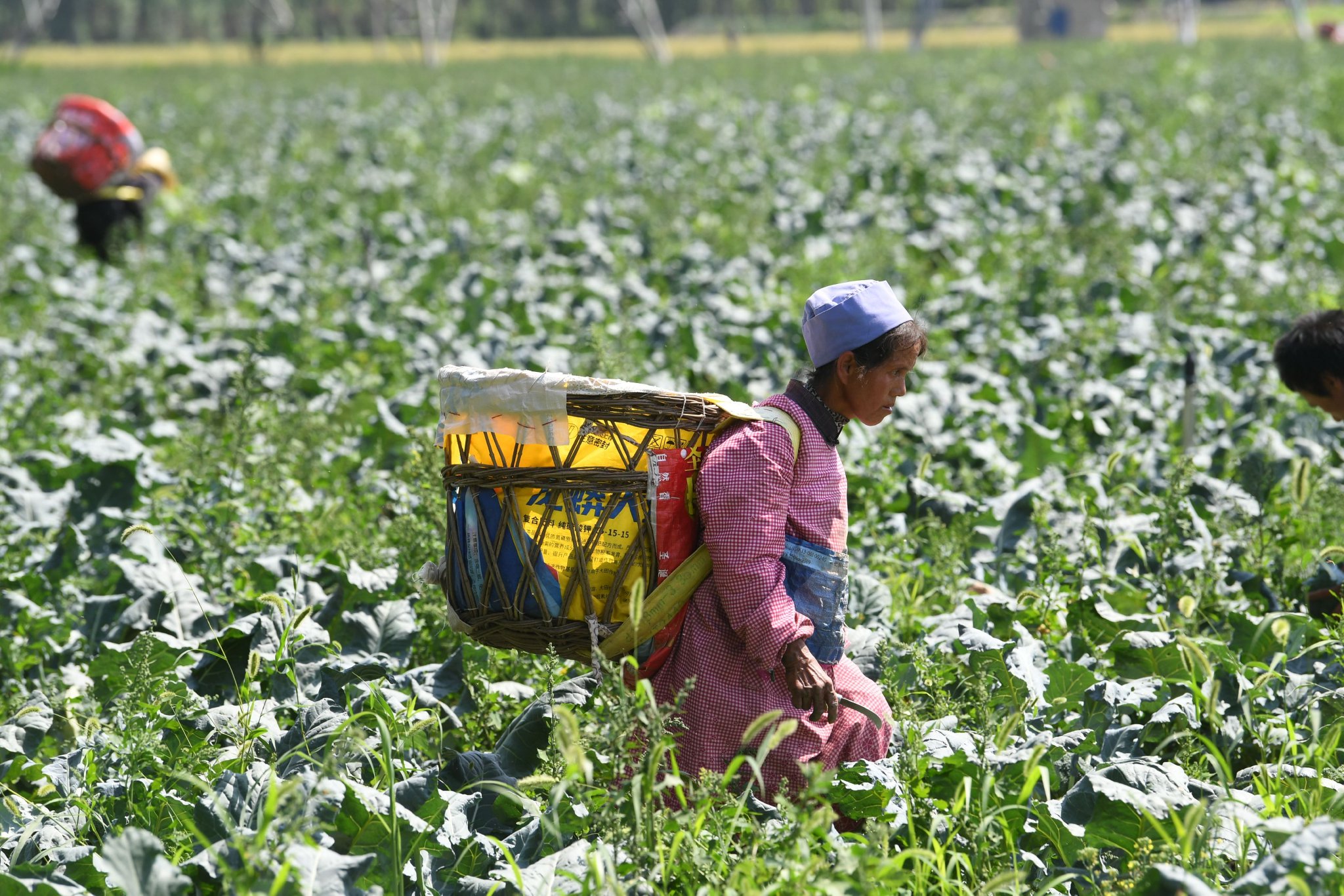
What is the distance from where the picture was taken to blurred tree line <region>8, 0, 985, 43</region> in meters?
75.4

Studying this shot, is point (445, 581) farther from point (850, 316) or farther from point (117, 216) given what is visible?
point (117, 216)

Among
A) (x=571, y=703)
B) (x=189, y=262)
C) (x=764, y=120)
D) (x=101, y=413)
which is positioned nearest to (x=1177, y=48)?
(x=764, y=120)

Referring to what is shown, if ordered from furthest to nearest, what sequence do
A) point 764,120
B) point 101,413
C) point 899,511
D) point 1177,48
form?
1. point 1177,48
2. point 764,120
3. point 101,413
4. point 899,511

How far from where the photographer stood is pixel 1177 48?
93.1ft

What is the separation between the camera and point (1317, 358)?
3617 millimetres

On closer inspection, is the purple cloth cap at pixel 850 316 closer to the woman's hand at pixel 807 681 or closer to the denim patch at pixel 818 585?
the denim patch at pixel 818 585

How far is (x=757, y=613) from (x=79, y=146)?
732 cm

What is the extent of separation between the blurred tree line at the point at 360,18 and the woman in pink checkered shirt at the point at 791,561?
7280 cm

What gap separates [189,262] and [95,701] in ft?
22.0

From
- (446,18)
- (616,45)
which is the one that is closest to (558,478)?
(446,18)

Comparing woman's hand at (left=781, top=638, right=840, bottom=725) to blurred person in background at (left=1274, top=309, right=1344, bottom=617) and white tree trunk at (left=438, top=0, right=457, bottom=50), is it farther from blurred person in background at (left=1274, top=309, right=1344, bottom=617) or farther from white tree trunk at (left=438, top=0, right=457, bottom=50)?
white tree trunk at (left=438, top=0, right=457, bottom=50)

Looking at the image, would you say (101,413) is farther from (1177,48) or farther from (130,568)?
(1177,48)

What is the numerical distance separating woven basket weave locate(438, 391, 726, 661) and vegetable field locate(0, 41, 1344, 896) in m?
0.22

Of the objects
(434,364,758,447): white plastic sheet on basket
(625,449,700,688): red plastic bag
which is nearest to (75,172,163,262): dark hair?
(434,364,758,447): white plastic sheet on basket
